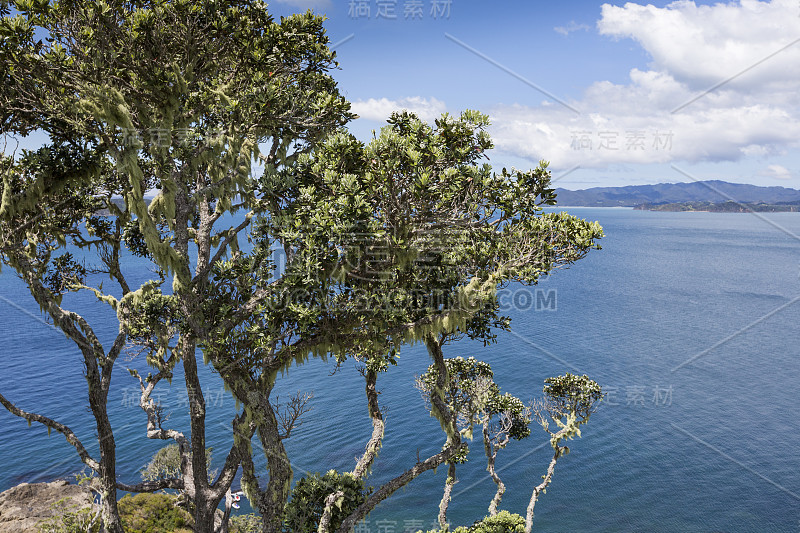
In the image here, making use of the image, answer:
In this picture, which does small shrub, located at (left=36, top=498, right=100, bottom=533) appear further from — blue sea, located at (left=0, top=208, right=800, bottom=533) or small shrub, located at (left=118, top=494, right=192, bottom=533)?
blue sea, located at (left=0, top=208, right=800, bottom=533)

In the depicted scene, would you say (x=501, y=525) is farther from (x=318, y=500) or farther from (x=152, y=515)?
(x=152, y=515)

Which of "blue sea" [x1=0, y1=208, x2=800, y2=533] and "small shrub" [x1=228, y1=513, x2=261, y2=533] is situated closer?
"small shrub" [x1=228, y1=513, x2=261, y2=533]

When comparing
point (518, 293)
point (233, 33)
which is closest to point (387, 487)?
point (233, 33)

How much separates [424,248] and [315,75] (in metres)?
7.19

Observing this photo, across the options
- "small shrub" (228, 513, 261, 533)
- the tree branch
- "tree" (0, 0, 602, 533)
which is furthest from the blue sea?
"tree" (0, 0, 602, 533)

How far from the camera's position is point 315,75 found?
1561 cm

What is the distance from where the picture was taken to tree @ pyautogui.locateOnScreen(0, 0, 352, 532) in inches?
489

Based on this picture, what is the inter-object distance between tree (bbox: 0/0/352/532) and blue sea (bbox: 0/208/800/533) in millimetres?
24139

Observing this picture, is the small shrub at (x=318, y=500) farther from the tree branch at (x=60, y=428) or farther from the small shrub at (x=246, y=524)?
the tree branch at (x=60, y=428)

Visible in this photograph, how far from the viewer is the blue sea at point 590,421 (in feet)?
116

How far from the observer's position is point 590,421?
48.4m

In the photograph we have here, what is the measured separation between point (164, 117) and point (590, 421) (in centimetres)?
4773

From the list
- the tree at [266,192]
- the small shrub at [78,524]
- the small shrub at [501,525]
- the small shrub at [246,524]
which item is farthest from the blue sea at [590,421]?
the tree at [266,192]

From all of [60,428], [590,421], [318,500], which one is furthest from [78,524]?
[590,421]
